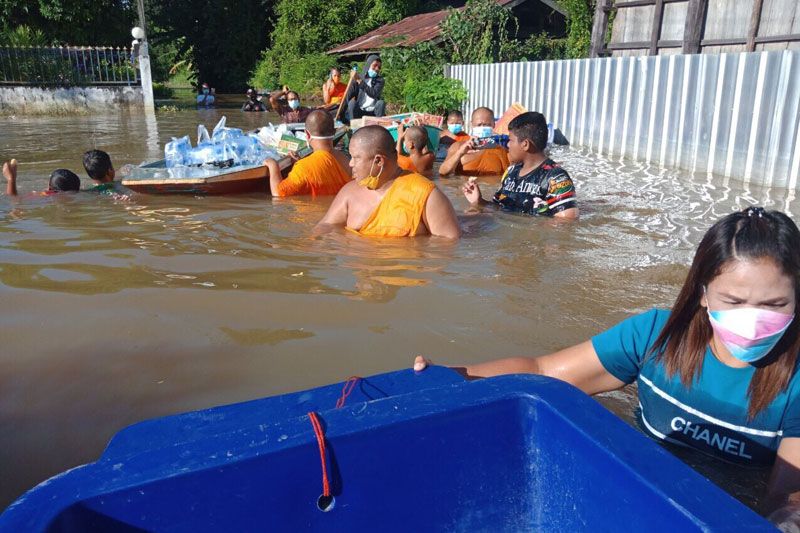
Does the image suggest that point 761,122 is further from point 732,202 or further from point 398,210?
point 398,210

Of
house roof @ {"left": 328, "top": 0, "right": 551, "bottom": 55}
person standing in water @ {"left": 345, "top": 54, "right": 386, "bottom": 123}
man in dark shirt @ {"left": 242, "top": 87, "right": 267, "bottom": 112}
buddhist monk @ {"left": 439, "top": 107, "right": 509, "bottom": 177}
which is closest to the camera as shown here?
buddhist monk @ {"left": 439, "top": 107, "right": 509, "bottom": 177}

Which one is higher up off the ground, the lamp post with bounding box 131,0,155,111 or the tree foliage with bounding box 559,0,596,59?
the tree foliage with bounding box 559,0,596,59

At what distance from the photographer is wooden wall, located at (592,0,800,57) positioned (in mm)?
11289

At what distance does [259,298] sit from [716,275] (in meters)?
2.65

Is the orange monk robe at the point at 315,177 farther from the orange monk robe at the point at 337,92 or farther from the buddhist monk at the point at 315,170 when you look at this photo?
the orange monk robe at the point at 337,92

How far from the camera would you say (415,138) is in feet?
26.9

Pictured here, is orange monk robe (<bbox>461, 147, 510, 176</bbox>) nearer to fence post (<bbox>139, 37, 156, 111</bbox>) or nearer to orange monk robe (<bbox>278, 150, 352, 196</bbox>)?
orange monk robe (<bbox>278, 150, 352, 196</bbox>)

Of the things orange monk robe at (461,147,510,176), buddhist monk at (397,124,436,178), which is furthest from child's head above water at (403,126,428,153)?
orange monk robe at (461,147,510,176)

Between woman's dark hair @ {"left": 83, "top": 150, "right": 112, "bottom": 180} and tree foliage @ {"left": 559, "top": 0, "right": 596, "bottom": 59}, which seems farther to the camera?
tree foliage @ {"left": 559, "top": 0, "right": 596, "bottom": 59}

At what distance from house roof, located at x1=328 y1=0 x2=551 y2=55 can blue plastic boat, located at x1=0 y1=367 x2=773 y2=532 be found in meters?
17.1

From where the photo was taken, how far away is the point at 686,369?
77.1 inches

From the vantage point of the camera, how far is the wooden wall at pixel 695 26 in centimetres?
1129

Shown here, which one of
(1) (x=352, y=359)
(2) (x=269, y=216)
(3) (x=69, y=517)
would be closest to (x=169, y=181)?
(2) (x=269, y=216)

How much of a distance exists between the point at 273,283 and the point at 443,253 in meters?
1.28
